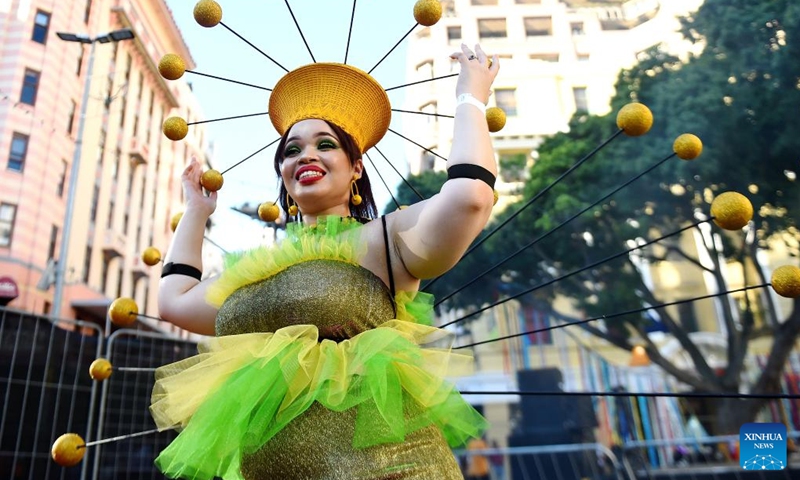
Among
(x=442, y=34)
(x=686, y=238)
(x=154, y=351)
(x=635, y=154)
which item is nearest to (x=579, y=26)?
(x=442, y=34)

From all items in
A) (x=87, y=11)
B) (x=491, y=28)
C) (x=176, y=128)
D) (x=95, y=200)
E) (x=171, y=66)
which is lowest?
(x=176, y=128)

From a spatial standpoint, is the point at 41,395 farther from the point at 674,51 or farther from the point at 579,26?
the point at 579,26

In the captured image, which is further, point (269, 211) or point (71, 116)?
point (71, 116)

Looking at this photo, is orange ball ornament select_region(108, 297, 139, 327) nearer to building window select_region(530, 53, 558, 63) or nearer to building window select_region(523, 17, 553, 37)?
building window select_region(530, 53, 558, 63)

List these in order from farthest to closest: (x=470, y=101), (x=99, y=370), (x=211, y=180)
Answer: (x=211, y=180) < (x=99, y=370) < (x=470, y=101)

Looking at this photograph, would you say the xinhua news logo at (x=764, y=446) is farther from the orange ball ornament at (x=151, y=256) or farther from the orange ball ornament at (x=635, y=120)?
the orange ball ornament at (x=151, y=256)

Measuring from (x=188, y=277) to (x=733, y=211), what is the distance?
148 cm

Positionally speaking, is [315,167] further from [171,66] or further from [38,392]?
[38,392]

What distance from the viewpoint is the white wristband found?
1.49m

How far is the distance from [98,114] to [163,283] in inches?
494

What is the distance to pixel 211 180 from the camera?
2.00m

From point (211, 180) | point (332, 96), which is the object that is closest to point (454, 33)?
point (211, 180)

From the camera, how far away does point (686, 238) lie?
17891 millimetres

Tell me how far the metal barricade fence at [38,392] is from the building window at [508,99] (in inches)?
603
